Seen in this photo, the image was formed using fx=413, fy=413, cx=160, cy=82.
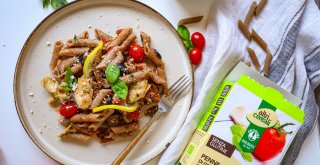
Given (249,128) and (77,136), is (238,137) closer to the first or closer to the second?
(249,128)

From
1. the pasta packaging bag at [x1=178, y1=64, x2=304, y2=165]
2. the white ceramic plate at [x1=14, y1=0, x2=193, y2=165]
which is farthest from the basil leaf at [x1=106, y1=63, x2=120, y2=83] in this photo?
the pasta packaging bag at [x1=178, y1=64, x2=304, y2=165]

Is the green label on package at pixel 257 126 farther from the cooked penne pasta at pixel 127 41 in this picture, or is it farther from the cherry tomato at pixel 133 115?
the cooked penne pasta at pixel 127 41

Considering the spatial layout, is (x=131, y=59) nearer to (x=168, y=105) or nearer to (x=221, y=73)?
(x=168, y=105)

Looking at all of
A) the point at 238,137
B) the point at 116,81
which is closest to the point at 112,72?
the point at 116,81

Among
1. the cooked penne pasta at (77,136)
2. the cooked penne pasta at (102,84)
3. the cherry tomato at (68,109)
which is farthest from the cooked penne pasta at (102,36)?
the cooked penne pasta at (77,136)

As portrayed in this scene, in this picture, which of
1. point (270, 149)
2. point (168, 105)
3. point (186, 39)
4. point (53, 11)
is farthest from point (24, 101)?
point (270, 149)

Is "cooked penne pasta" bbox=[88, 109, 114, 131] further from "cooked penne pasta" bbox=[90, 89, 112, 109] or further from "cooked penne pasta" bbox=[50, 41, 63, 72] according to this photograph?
"cooked penne pasta" bbox=[50, 41, 63, 72]
